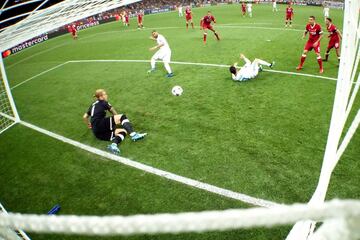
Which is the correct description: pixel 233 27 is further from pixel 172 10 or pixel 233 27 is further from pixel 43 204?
pixel 172 10

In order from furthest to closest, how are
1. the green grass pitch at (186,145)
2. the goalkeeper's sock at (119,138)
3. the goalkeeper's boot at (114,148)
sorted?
1. the goalkeeper's sock at (119,138)
2. the goalkeeper's boot at (114,148)
3. the green grass pitch at (186,145)

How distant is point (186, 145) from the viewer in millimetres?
7293

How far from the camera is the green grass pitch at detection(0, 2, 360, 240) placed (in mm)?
5547

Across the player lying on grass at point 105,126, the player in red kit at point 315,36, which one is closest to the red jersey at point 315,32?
the player in red kit at point 315,36

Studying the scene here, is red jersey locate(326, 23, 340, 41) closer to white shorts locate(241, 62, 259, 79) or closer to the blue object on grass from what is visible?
white shorts locate(241, 62, 259, 79)

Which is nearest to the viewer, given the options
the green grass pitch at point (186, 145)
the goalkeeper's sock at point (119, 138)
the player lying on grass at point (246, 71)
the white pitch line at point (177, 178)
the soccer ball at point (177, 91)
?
the white pitch line at point (177, 178)

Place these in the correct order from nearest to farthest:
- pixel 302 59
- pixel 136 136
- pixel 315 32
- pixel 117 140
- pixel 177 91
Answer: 1. pixel 117 140
2. pixel 136 136
3. pixel 177 91
4. pixel 315 32
5. pixel 302 59

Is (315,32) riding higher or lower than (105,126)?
higher

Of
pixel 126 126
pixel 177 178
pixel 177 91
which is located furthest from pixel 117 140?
pixel 177 91

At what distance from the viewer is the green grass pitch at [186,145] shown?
218 inches

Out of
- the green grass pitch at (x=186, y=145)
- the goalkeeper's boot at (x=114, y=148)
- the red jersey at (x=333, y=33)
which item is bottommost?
the green grass pitch at (x=186, y=145)

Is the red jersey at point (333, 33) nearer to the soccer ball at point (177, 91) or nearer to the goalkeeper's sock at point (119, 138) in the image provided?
the soccer ball at point (177, 91)

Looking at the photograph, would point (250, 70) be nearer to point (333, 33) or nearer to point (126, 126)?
→ point (333, 33)

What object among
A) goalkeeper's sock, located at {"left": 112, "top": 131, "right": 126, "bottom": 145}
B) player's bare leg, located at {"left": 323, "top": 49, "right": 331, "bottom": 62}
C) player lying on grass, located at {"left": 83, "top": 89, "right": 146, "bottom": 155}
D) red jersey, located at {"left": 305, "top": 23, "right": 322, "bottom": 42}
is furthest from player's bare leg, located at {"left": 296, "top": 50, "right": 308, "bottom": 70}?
goalkeeper's sock, located at {"left": 112, "top": 131, "right": 126, "bottom": 145}
